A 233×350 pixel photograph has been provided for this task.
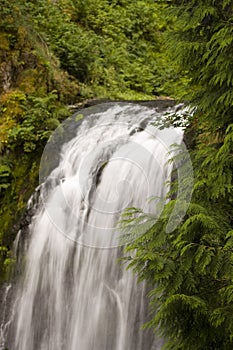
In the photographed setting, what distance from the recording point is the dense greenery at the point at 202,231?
3.58 metres

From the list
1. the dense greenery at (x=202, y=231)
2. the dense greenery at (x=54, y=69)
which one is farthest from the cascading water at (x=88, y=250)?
the dense greenery at (x=202, y=231)

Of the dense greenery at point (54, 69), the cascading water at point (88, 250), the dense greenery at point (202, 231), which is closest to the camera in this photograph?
the dense greenery at point (202, 231)

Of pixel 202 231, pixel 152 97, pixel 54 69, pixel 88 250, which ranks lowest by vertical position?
pixel 202 231

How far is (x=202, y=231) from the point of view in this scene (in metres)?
3.78

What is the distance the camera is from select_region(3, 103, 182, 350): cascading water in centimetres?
606

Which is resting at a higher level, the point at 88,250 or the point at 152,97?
the point at 152,97

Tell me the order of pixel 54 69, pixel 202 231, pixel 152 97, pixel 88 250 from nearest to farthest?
pixel 202 231 → pixel 88 250 → pixel 54 69 → pixel 152 97

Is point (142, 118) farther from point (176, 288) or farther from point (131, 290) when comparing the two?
point (176, 288)

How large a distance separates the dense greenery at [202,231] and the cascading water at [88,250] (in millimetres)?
2023

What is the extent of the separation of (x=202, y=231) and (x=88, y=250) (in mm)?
2975

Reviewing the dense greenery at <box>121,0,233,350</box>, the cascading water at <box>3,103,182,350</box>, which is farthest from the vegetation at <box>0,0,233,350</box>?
the cascading water at <box>3,103,182,350</box>

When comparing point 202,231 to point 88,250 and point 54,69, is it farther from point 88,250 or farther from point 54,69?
point 54,69

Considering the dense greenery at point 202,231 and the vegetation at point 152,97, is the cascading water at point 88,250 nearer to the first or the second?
the vegetation at point 152,97

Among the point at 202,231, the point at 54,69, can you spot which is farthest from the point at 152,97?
the point at 202,231
